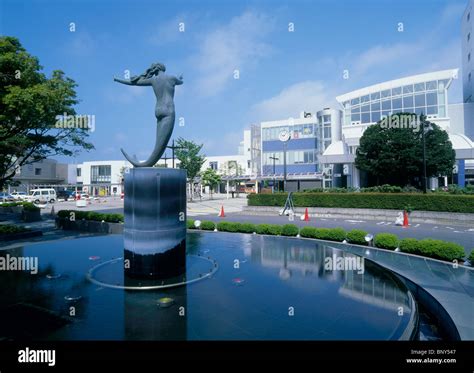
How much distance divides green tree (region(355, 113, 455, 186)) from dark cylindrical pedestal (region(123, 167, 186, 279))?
29362mm

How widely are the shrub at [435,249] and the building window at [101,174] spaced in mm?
78458

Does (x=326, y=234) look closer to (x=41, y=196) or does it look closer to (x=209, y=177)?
(x=209, y=177)

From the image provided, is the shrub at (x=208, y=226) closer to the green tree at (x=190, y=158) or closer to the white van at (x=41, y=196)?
the green tree at (x=190, y=158)

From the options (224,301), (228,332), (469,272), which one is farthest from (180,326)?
(469,272)

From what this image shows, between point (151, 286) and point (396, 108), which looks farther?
point (396, 108)

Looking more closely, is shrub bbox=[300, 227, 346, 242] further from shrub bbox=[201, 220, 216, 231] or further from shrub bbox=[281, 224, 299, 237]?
shrub bbox=[201, 220, 216, 231]

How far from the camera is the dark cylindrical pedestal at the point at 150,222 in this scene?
25.9 ft

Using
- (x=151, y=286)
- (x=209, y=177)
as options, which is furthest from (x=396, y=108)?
(x=151, y=286)

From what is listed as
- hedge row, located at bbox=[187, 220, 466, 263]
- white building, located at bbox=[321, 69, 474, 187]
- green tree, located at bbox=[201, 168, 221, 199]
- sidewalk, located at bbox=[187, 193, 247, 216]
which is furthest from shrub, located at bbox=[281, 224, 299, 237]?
green tree, located at bbox=[201, 168, 221, 199]

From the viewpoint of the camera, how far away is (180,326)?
530 centimetres

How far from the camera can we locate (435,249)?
10367 millimetres

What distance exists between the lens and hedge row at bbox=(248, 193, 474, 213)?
21486 mm

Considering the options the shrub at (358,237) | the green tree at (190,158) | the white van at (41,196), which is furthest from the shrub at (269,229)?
the white van at (41,196)

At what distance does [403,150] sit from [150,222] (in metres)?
30.1
